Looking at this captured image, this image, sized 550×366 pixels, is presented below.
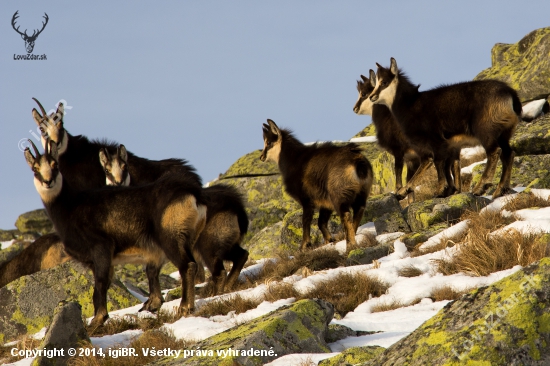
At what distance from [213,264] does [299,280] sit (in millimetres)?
2300

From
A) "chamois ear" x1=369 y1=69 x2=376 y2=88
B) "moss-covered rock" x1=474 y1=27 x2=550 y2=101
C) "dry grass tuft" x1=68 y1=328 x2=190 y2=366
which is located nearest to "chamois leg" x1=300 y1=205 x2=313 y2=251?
"chamois ear" x1=369 y1=69 x2=376 y2=88

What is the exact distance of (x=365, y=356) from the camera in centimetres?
459

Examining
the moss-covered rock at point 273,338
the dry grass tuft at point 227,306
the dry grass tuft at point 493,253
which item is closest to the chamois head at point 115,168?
the dry grass tuft at point 227,306

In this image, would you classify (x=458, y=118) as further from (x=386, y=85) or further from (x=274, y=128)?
(x=274, y=128)

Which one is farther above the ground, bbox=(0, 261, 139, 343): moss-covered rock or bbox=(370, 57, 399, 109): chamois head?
bbox=(370, 57, 399, 109): chamois head

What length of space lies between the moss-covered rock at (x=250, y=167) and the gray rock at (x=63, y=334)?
599 inches

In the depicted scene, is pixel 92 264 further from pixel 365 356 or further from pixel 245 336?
pixel 365 356

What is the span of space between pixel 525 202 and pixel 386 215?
3.04 m

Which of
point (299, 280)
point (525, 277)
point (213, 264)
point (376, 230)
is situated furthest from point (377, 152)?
point (525, 277)

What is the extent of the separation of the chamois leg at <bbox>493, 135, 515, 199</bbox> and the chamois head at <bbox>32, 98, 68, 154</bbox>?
25.9 ft

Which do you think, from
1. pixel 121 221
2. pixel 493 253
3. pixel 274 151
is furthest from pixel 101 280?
pixel 274 151

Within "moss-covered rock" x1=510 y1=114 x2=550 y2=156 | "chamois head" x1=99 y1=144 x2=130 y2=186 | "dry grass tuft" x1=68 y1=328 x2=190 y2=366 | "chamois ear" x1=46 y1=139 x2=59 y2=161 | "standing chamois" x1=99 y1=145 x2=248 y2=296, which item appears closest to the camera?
"dry grass tuft" x1=68 y1=328 x2=190 y2=366

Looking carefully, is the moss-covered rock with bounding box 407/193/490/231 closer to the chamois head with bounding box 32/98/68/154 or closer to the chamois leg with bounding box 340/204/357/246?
the chamois leg with bounding box 340/204/357/246

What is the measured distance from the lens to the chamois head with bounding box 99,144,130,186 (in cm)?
1202
